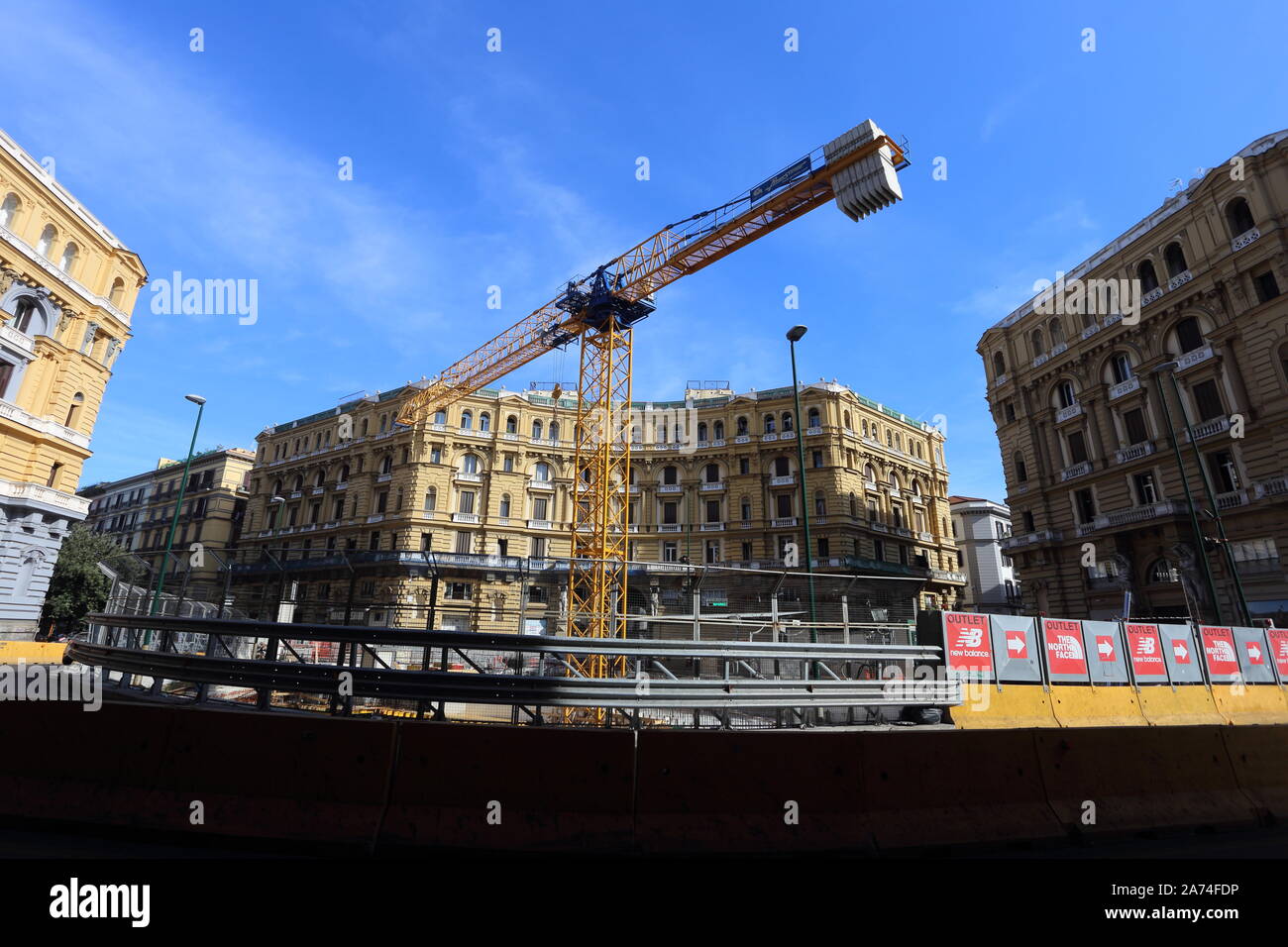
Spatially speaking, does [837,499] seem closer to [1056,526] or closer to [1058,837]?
[1056,526]

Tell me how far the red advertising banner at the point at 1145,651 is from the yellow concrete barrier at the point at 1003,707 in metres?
3.14

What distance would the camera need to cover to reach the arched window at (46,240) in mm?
29625

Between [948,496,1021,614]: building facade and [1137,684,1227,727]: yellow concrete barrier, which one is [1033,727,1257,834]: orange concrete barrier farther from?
[948,496,1021,614]: building facade

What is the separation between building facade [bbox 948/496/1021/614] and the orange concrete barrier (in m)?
56.8

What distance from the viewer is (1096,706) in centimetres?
1037

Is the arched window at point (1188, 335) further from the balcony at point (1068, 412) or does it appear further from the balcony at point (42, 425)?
the balcony at point (42, 425)

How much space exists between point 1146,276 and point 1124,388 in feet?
19.2

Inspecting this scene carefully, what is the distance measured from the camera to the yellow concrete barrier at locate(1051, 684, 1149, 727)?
32.5ft

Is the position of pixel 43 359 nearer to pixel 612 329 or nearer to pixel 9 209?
pixel 9 209

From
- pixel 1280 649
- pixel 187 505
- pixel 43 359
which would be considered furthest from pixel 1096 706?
pixel 187 505

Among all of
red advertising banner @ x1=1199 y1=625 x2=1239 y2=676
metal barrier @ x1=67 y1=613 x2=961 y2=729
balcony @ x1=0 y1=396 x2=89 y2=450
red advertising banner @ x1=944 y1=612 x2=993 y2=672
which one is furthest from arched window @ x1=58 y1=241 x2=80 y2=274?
red advertising banner @ x1=1199 y1=625 x2=1239 y2=676
